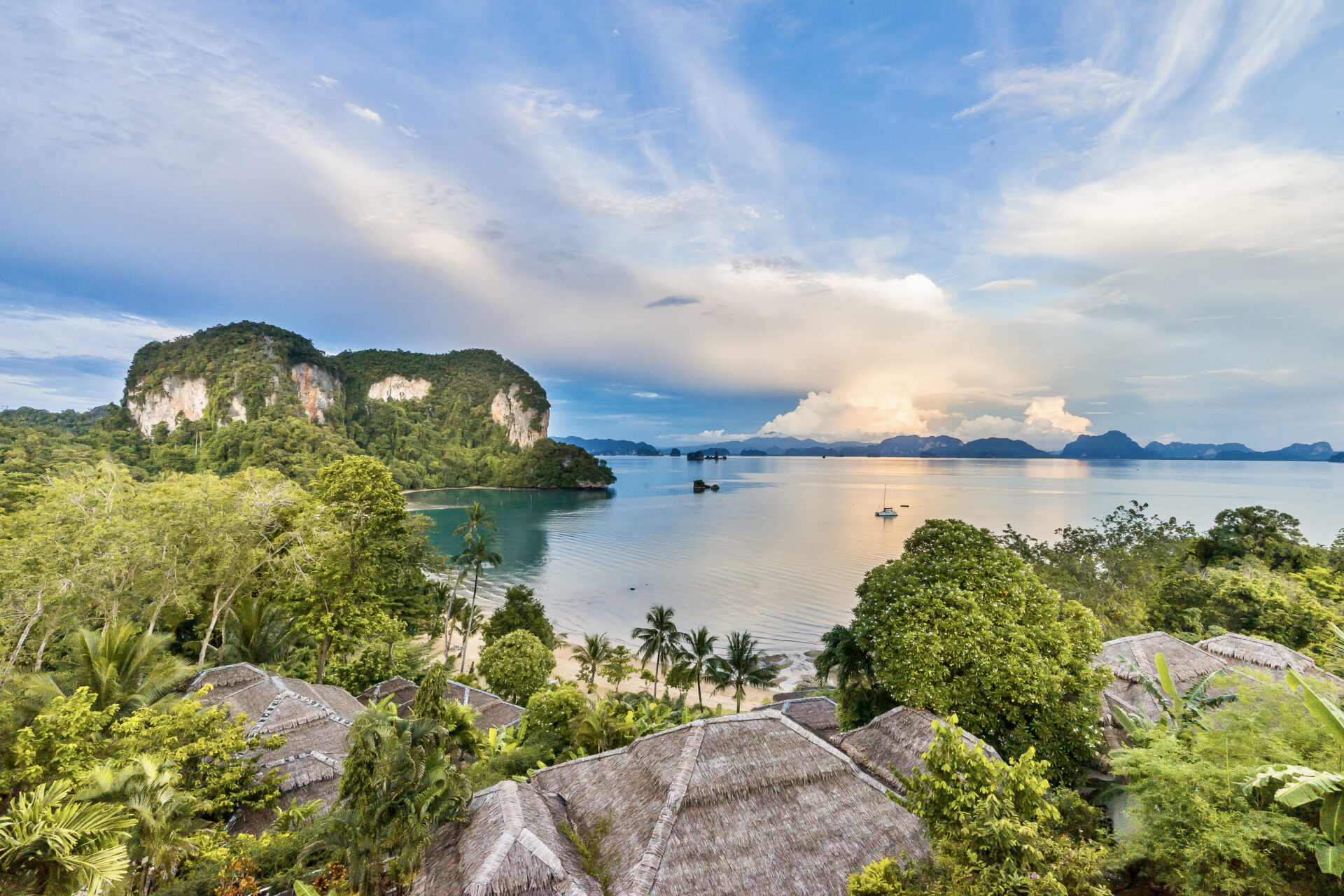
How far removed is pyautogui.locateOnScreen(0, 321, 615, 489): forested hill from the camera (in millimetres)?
61062

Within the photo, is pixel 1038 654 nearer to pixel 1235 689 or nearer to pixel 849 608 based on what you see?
pixel 1235 689

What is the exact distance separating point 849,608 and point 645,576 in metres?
15.4

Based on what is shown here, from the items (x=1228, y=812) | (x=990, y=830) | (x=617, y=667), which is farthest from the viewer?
(x=617, y=667)

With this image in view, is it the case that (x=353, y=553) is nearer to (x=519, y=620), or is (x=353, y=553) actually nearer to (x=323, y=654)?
(x=323, y=654)

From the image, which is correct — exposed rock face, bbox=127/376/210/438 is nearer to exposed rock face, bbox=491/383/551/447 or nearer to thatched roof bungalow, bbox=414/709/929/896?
exposed rock face, bbox=491/383/551/447

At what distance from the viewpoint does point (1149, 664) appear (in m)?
12.1

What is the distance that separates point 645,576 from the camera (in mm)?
38500

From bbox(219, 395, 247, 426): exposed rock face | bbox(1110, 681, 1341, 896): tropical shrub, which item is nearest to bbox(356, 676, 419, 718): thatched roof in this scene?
bbox(1110, 681, 1341, 896): tropical shrub

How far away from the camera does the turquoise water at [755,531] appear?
1254 inches

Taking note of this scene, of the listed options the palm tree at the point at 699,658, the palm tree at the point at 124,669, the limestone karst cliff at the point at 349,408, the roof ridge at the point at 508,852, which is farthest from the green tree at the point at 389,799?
the limestone karst cliff at the point at 349,408

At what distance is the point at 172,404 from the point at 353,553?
88629 mm

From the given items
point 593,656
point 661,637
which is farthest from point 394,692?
point 661,637

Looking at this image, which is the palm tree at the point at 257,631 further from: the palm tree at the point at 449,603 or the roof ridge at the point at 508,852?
the roof ridge at the point at 508,852

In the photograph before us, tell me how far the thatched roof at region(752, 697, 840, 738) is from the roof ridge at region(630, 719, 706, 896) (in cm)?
648
